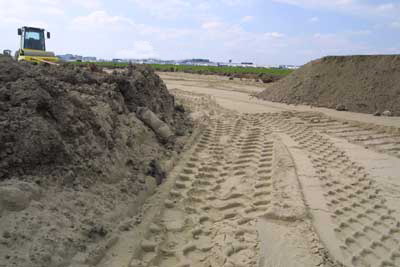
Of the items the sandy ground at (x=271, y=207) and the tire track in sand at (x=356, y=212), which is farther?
the tire track in sand at (x=356, y=212)

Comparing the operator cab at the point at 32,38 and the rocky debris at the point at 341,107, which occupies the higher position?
the operator cab at the point at 32,38

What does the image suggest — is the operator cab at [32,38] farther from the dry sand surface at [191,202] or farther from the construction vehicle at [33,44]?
the dry sand surface at [191,202]

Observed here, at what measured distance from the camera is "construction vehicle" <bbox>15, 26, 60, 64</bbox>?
1451 cm

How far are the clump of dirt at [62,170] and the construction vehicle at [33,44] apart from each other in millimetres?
10208

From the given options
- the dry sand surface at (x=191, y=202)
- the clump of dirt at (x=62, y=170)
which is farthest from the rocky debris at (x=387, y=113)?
the clump of dirt at (x=62, y=170)

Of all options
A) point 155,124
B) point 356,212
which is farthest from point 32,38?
point 356,212

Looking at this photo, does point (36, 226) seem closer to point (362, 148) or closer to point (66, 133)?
point (66, 133)

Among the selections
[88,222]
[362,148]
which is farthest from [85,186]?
[362,148]

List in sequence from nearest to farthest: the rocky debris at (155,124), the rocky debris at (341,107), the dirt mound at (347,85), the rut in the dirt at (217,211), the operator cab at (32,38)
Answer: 1. the rut in the dirt at (217,211)
2. the rocky debris at (155,124)
3. the dirt mound at (347,85)
4. the rocky debris at (341,107)
5. the operator cab at (32,38)

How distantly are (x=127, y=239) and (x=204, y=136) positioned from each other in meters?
4.35

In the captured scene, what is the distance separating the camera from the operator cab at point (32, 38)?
15375mm

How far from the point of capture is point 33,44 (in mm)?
15609

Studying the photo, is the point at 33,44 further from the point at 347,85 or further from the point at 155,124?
the point at 347,85

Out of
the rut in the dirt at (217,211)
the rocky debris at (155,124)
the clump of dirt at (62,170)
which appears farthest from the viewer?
the rocky debris at (155,124)
